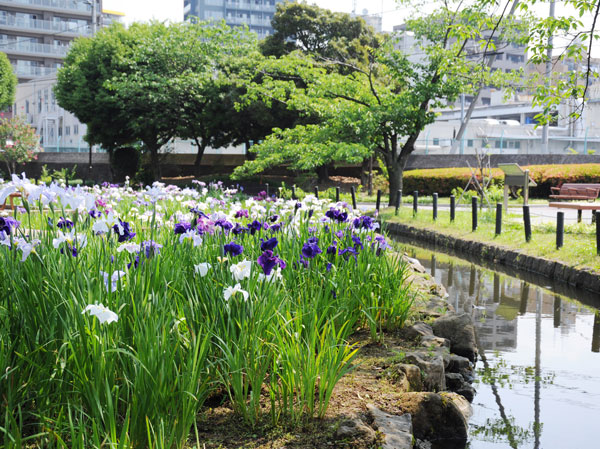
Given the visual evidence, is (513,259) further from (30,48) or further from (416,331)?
(30,48)

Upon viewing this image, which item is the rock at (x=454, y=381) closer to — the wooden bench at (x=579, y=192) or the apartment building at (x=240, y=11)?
the wooden bench at (x=579, y=192)

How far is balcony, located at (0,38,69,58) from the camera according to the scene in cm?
6425

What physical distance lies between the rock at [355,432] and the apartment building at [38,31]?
2627 inches

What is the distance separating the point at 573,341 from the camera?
655 cm

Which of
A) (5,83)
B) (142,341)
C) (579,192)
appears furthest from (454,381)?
(5,83)

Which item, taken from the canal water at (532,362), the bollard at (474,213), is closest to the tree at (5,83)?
the bollard at (474,213)

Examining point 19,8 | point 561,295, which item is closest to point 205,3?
point 19,8

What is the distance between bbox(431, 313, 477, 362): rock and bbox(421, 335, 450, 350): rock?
45 cm

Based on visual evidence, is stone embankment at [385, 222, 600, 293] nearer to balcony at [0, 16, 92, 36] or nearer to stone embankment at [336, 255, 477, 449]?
stone embankment at [336, 255, 477, 449]

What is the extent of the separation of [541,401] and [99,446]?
3.48 m

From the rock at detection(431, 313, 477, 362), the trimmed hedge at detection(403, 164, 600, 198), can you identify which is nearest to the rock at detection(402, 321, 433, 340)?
the rock at detection(431, 313, 477, 362)

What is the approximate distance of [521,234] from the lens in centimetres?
1256

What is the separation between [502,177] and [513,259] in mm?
14296

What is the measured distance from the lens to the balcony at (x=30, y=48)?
64.2 meters
